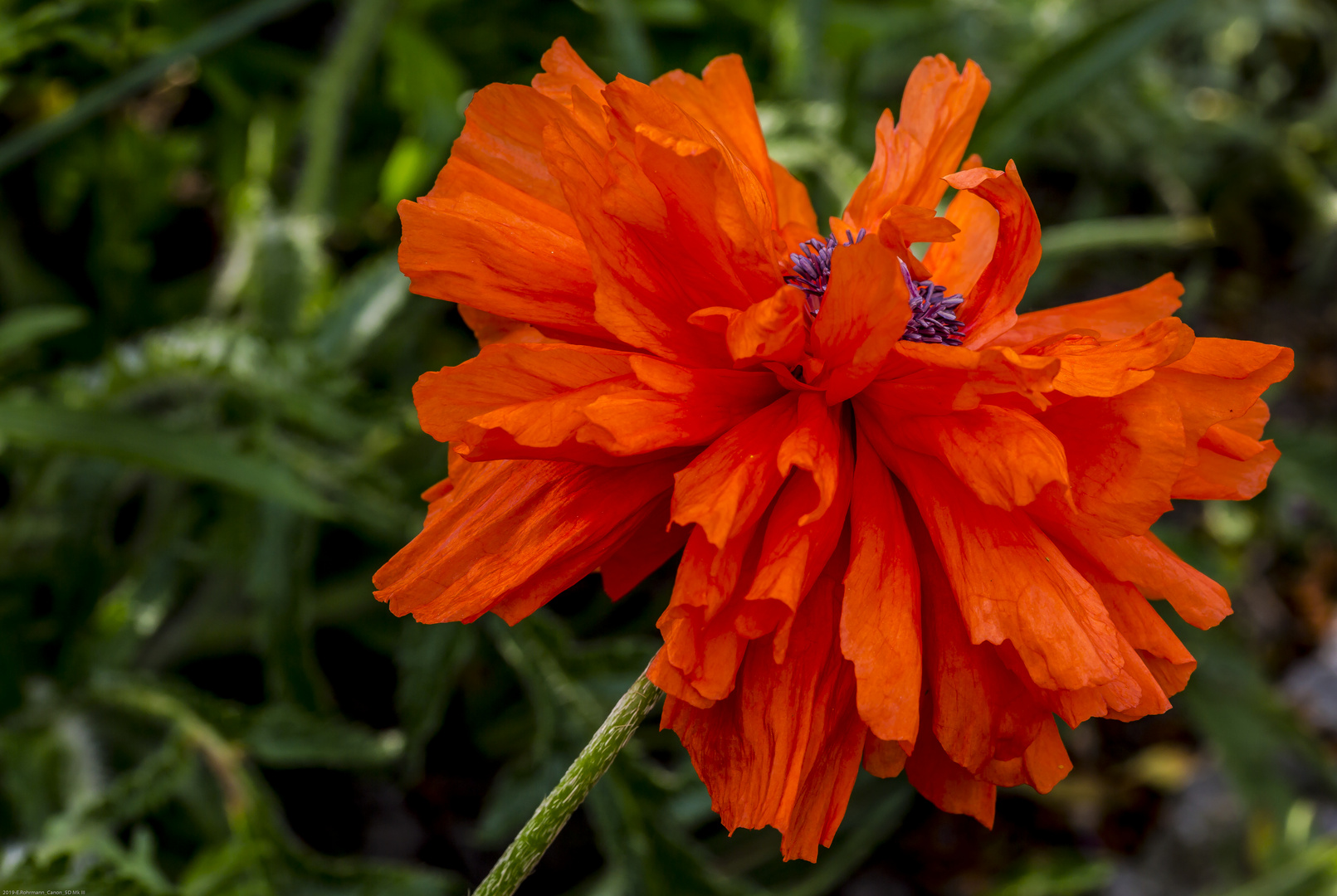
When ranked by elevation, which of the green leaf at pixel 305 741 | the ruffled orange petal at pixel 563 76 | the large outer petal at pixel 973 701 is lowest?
the green leaf at pixel 305 741

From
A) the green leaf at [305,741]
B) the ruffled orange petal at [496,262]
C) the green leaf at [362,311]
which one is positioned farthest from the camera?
the green leaf at [362,311]

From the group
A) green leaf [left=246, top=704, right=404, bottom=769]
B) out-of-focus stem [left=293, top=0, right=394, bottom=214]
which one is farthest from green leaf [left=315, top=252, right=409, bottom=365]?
green leaf [left=246, top=704, right=404, bottom=769]

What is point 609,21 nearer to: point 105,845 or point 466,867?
point 105,845

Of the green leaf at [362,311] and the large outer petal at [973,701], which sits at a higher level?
the large outer petal at [973,701]

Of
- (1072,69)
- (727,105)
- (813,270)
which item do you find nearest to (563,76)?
(727,105)

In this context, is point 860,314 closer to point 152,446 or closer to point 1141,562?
point 1141,562

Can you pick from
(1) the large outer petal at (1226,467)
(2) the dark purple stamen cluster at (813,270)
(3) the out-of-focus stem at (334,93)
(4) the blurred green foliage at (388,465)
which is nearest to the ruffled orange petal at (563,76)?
(2) the dark purple stamen cluster at (813,270)

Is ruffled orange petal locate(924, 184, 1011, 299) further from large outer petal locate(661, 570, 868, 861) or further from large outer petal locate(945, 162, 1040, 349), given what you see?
large outer petal locate(661, 570, 868, 861)

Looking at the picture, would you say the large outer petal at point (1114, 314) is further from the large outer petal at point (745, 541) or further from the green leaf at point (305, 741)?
the green leaf at point (305, 741)
